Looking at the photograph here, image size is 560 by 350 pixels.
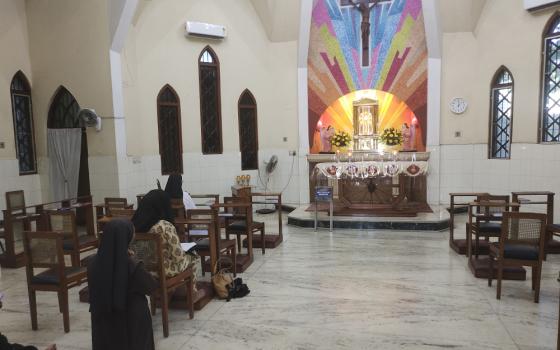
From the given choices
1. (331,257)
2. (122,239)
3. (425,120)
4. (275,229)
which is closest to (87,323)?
(122,239)

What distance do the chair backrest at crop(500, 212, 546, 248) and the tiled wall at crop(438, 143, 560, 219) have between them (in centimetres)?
435

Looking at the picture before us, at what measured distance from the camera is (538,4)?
802 cm

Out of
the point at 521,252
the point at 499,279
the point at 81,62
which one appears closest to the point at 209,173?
the point at 81,62

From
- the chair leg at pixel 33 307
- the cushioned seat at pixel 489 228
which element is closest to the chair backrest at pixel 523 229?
the cushioned seat at pixel 489 228

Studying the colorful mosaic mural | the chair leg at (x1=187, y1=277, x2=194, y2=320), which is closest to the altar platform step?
the colorful mosaic mural

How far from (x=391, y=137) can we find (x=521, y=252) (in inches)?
242

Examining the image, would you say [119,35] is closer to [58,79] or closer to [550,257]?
[58,79]

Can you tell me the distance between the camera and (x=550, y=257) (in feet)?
20.9

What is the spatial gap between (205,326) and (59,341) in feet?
4.65

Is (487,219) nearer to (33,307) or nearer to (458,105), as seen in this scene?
(458,105)

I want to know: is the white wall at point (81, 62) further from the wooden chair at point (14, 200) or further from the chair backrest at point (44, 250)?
the chair backrest at point (44, 250)

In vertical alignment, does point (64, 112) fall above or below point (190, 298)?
above

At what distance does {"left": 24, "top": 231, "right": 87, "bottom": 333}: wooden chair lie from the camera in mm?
4090

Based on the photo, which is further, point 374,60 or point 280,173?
point 280,173
